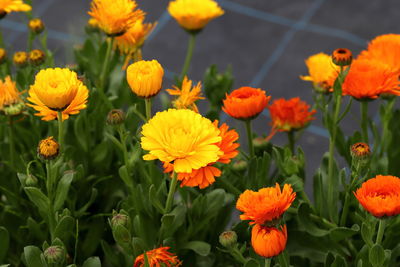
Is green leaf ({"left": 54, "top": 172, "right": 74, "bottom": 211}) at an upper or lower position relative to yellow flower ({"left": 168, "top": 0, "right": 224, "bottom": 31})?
lower

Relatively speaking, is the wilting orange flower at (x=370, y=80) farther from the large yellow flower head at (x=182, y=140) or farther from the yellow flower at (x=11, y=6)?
the yellow flower at (x=11, y=6)

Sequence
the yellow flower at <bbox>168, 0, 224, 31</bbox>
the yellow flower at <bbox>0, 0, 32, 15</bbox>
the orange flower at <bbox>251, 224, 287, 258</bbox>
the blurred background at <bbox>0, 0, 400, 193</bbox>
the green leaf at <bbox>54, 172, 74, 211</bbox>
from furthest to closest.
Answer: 1. the blurred background at <bbox>0, 0, 400, 193</bbox>
2. the yellow flower at <bbox>168, 0, 224, 31</bbox>
3. the yellow flower at <bbox>0, 0, 32, 15</bbox>
4. the green leaf at <bbox>54, 172, 74, 211</bbox>
5. the orange flower at <bbox>251, 224, 287, 258</bbox>

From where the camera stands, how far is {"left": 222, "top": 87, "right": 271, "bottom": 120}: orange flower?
0.76 metres

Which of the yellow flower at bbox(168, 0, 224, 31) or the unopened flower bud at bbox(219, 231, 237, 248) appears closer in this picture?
the unopened flower bud at bbox(219, 231, 237, 248)

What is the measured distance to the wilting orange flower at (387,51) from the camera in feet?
2.68

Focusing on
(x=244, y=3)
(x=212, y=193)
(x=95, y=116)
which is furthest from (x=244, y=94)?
(x=244, y=3)

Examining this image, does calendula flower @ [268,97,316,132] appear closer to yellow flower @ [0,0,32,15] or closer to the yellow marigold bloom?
the yellow marigold bloom

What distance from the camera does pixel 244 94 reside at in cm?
77

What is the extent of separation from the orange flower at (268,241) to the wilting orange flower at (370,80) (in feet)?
0.73

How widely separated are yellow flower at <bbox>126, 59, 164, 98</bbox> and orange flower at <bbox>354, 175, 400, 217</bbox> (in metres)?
0.24

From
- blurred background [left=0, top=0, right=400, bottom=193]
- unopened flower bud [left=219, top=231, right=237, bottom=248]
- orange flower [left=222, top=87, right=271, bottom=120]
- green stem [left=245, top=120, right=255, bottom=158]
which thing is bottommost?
blurred background [left=0, top=0, right=400, bottom=193]

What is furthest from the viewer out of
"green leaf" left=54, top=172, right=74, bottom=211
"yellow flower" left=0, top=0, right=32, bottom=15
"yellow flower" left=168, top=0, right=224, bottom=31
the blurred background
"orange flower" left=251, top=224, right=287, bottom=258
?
the blurred background

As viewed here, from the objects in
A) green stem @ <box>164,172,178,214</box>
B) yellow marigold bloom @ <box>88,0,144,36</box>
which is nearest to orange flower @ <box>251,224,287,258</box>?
green stem @ <box>164,172,178,214</box>

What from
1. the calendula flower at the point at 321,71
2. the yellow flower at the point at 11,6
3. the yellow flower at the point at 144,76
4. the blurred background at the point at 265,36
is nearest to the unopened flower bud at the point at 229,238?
the yellow flower at the point at 144,76
